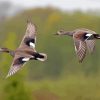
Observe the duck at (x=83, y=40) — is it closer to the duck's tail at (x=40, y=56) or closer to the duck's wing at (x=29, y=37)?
the duck's tail at (x=40, y=56)

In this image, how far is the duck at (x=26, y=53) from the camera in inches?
471

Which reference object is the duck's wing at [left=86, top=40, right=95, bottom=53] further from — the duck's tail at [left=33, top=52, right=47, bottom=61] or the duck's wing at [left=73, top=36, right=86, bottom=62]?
the duck's tail at [left=33, top=52, right=47, bottom=61]

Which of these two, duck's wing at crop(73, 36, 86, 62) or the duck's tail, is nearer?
duck's wing at crop(73, 36, 86, 62)

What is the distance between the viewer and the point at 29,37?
13812mm

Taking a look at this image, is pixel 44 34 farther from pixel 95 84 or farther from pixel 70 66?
pixel 95 84

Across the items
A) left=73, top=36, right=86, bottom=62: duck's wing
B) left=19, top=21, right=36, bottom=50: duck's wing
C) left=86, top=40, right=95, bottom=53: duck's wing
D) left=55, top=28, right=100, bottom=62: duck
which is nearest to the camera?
left=73, top=36, right=86, bottom=62: duck's wing

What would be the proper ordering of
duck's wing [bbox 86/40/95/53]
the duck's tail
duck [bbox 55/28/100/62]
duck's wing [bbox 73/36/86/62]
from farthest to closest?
duck's wing [bbox 86/40/95/53] → the duck's tail → duck [bbox 55/28/100/62] → duck's wing [bbox 73/36/86/62]

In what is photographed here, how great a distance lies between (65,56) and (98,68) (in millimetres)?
4541

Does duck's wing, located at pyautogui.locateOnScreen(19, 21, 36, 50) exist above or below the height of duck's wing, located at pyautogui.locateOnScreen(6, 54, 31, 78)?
below

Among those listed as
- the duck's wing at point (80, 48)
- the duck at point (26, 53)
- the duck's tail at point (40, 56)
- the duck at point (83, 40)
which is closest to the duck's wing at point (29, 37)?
the duck at point (26, 53)

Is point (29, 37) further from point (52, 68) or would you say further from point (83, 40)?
point (52, 68)

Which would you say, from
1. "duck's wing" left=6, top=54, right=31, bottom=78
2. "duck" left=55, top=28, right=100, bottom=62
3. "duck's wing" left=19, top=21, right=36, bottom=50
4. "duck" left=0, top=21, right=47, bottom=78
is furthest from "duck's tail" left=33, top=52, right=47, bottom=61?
"duck's wing" left=19, top=21, right=36, bottom=50

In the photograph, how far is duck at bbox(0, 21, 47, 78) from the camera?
12.0m

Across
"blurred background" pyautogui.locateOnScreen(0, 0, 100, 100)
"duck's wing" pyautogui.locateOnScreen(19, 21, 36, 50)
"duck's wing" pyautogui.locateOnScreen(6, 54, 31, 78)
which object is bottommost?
"blurred background" pyautogui.locateOnScreen(0, 0, 100, 100)
